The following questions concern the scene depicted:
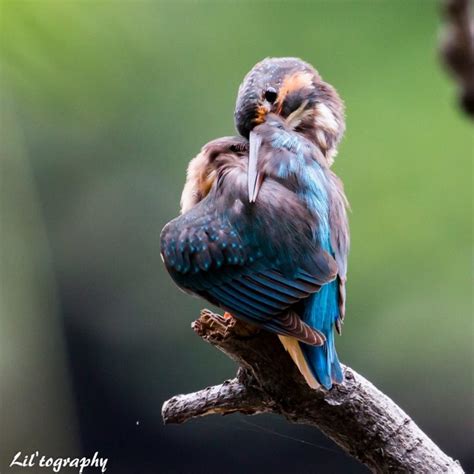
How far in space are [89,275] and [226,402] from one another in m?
1.65

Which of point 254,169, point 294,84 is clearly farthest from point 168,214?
point 254,169

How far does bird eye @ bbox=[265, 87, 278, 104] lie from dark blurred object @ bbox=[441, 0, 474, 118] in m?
1.21

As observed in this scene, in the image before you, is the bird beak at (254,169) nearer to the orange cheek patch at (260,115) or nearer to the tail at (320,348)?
the orange cheek patch at (260,115)

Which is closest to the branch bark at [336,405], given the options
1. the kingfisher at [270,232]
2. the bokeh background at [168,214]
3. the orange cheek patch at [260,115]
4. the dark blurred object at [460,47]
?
the kingfisher at [270,232]

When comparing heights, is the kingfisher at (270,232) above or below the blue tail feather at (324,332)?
above

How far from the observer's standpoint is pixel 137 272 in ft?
9.41

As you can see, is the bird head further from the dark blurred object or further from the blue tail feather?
the dark blurred object

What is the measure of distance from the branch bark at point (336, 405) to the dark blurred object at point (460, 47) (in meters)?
1.01

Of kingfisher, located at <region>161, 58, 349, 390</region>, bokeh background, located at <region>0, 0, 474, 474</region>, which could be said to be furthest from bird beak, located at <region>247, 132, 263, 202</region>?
bokeh background, located at <region>0, 0, 474, 474</region>

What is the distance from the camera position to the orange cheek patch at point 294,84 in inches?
60.8

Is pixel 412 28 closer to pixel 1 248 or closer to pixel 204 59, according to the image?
pixel 204 59

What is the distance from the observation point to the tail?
1.22 m

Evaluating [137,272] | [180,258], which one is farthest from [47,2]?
[180,258]

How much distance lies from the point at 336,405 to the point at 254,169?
0.42 metres
